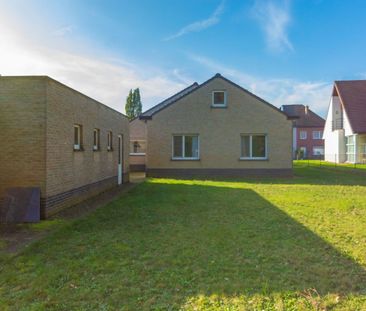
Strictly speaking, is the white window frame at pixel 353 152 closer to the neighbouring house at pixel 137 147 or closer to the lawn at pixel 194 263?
the neighbouring house at pixel 137 147

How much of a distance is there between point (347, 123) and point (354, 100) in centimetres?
260

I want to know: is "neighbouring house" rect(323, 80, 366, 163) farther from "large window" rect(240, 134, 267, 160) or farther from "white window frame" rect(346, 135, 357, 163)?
"large window" rect(240, 134, 267, 160)

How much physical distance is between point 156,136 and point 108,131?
5.90m

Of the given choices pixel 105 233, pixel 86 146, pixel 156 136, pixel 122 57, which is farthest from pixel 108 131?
pixel 105 233

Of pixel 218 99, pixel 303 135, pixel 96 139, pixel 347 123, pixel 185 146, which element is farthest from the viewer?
pixel 303 135

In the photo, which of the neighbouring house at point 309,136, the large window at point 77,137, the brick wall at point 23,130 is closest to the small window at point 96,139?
the large window at point 77,137

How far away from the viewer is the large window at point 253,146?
19703mm

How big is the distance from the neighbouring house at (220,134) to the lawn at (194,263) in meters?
10.8

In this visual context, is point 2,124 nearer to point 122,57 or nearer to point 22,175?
point 22,175

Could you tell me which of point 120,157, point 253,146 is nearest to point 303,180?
point 253,146

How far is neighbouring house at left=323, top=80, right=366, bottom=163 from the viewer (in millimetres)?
33656

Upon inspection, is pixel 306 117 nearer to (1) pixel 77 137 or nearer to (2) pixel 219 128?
(2) pixel 219 128

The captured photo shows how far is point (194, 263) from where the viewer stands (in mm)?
4922

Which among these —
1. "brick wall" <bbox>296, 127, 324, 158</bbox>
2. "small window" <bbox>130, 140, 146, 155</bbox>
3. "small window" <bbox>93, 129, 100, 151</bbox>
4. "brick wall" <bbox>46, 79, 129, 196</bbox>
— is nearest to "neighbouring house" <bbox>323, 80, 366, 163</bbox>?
"brick wall" <bbox>296, 127, 324, 158</bbox>
